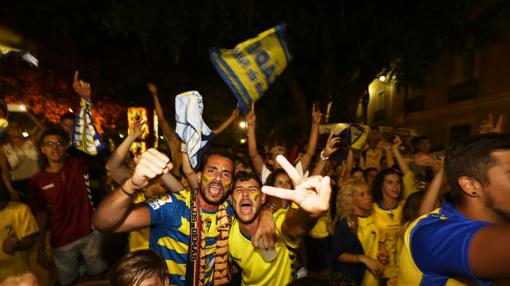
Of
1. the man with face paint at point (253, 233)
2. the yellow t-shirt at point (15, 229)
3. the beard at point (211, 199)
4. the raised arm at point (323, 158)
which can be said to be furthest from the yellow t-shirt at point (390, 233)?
the yellow t-shirt at point (15, 229)

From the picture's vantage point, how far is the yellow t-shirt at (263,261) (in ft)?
8.82

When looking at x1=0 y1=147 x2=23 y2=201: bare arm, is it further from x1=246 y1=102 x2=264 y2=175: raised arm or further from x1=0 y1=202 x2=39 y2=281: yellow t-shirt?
x1=246 y1=102 x2=264 y2=175: raised arm

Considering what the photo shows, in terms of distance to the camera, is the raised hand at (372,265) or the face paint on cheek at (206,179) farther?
the raised hand at (372,265)

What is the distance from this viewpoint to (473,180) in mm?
1739

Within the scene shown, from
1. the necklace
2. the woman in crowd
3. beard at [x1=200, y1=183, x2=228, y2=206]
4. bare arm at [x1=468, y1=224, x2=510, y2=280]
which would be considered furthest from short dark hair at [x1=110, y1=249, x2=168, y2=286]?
the necklace

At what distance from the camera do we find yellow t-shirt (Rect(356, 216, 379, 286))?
369 centimetres

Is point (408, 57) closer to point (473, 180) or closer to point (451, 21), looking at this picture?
point (451, 21)

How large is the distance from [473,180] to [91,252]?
4.70 m

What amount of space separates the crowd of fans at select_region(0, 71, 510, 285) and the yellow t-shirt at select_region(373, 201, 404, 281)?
0.01m

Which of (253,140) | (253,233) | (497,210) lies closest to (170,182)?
(253,233)

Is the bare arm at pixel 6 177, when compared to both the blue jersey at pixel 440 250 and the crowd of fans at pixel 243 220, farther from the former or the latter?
the blue jersey at pixel 440 250

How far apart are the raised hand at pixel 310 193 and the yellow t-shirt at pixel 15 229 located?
9.27 ft

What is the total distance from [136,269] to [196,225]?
2.33ft

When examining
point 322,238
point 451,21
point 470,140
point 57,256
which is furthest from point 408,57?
point 57,256
